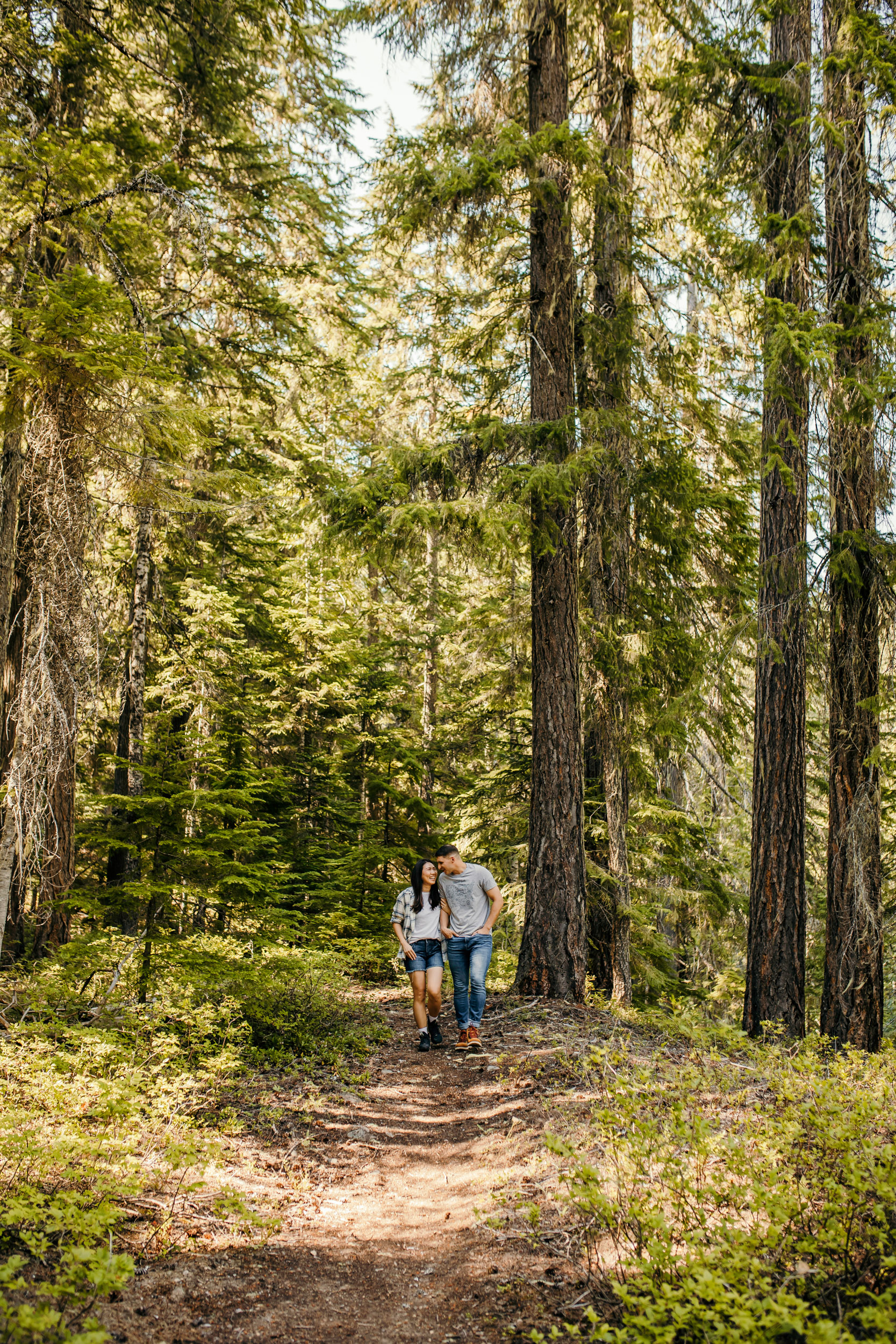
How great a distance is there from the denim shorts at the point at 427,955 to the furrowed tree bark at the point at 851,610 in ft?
12.1

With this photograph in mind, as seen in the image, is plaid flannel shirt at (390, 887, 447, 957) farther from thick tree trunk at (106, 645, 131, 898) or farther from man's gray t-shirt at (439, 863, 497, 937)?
thick tree trunk at (106, 645, 131, 898)

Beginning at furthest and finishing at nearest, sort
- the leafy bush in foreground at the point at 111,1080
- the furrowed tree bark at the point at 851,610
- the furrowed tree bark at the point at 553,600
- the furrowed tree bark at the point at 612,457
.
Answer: the furrowed tree bark at the point at 612,457, the furrowed tree bark at the point at 553,600, the furrowed tree bark at the point at 851,610, the leafy bush in foreground at the point at 111,1080

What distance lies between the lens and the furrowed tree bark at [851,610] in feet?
24.3

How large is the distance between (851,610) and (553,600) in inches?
115

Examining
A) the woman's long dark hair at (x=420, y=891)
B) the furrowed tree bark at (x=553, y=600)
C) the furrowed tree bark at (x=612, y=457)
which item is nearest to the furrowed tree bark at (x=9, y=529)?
the woman's long dark hair at (x=420, y=891)

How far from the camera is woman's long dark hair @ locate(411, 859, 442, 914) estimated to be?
7316 mm

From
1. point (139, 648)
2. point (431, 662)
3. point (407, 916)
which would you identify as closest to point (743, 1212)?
point (407, 916)

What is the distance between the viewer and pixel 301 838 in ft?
46.5

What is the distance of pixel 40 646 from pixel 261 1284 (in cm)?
458

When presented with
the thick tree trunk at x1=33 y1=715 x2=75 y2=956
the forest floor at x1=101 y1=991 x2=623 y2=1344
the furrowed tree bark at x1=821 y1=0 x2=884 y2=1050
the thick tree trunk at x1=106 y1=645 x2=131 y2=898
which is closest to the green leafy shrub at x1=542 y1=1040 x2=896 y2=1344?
the forest floor at x1=101 y1=991 x2=623 y2=1344

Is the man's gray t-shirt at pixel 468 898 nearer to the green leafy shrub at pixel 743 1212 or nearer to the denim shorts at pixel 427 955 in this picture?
the denim shorts at pixel 427 955

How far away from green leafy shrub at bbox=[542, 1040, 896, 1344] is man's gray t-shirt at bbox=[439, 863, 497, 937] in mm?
2588

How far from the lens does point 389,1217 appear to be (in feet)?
14.3

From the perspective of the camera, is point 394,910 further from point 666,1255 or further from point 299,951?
point 666,1255
